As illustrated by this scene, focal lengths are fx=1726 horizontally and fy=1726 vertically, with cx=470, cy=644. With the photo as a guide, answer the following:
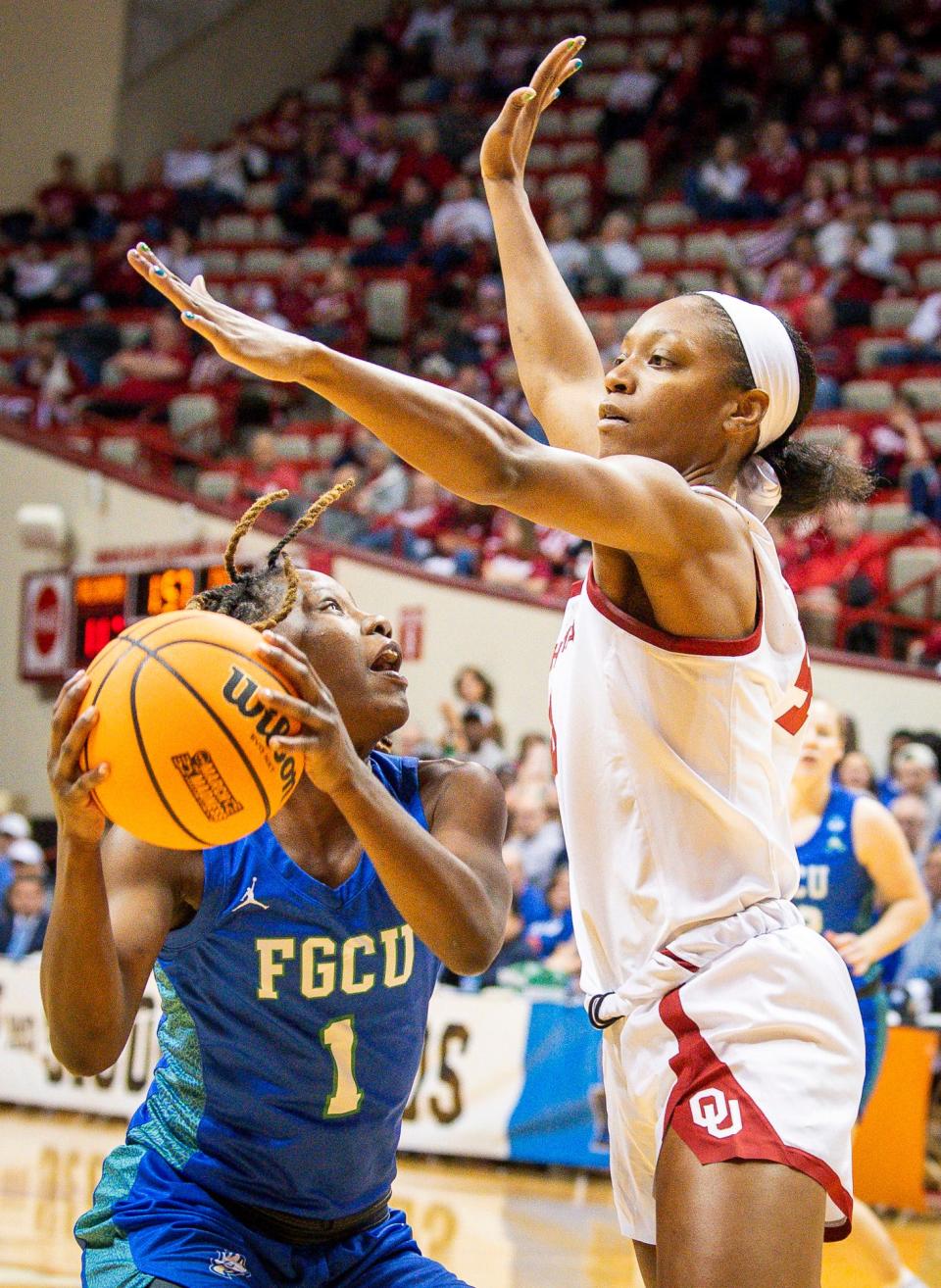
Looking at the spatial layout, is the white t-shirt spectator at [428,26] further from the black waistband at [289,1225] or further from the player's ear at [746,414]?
the black waistband at [289,1225]

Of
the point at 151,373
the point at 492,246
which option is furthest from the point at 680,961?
the point at 492,246

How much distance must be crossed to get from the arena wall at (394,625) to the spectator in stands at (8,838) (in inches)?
85.7

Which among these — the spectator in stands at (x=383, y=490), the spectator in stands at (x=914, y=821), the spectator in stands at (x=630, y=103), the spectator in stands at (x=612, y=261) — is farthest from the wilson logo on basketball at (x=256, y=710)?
the spectator in stands at (x=630, y=103)

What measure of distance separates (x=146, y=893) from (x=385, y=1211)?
724mm

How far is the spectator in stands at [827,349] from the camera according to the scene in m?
13.0

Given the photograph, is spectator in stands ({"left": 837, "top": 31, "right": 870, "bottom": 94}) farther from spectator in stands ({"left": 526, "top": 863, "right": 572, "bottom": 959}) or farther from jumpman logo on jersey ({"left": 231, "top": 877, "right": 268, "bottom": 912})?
jumpman logo on jersey ({"left": 231, "top": 877, "right": 268, "bottom": 912})

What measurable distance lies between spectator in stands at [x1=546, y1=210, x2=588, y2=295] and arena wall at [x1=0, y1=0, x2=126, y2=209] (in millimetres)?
6203

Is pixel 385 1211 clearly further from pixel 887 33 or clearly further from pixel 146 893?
pixel 887 33

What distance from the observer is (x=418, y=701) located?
12.2m

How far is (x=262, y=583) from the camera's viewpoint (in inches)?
120

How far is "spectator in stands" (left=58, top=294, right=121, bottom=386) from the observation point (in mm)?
15820

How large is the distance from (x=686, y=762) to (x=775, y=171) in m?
14.3

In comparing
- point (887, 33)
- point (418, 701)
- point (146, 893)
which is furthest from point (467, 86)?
point (146, 893)

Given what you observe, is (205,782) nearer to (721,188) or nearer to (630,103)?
(721,188)
